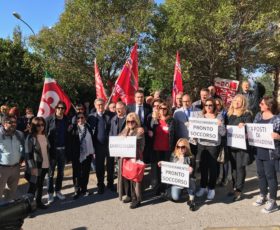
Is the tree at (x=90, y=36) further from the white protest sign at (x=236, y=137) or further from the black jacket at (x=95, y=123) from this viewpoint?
the white protest sign at (x=236, y=137)

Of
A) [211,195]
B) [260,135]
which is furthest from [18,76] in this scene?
[260,135]

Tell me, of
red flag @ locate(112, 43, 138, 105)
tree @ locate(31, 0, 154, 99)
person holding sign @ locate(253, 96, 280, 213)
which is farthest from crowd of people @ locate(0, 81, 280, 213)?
tree @ locate(31, 0, 154, 99)

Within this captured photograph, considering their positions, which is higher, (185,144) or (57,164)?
(185,144)

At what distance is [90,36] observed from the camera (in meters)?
20.1

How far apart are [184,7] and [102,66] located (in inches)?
210

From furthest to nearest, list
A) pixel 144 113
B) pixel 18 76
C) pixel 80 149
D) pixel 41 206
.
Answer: pixel 18 76
pixel 144 113
pixel 80 149
pixel 41 206

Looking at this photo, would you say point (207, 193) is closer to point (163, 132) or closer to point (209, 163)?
point (209, 163)

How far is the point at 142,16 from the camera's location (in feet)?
64.3

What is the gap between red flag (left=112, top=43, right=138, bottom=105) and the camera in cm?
834

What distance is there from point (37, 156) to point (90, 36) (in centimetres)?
1484

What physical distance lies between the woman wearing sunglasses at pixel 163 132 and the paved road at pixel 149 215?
0.86 meters

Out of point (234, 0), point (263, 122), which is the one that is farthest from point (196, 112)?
point (234, 0)

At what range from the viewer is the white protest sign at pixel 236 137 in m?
6.16

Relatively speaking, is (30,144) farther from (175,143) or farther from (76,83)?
(76,83)
